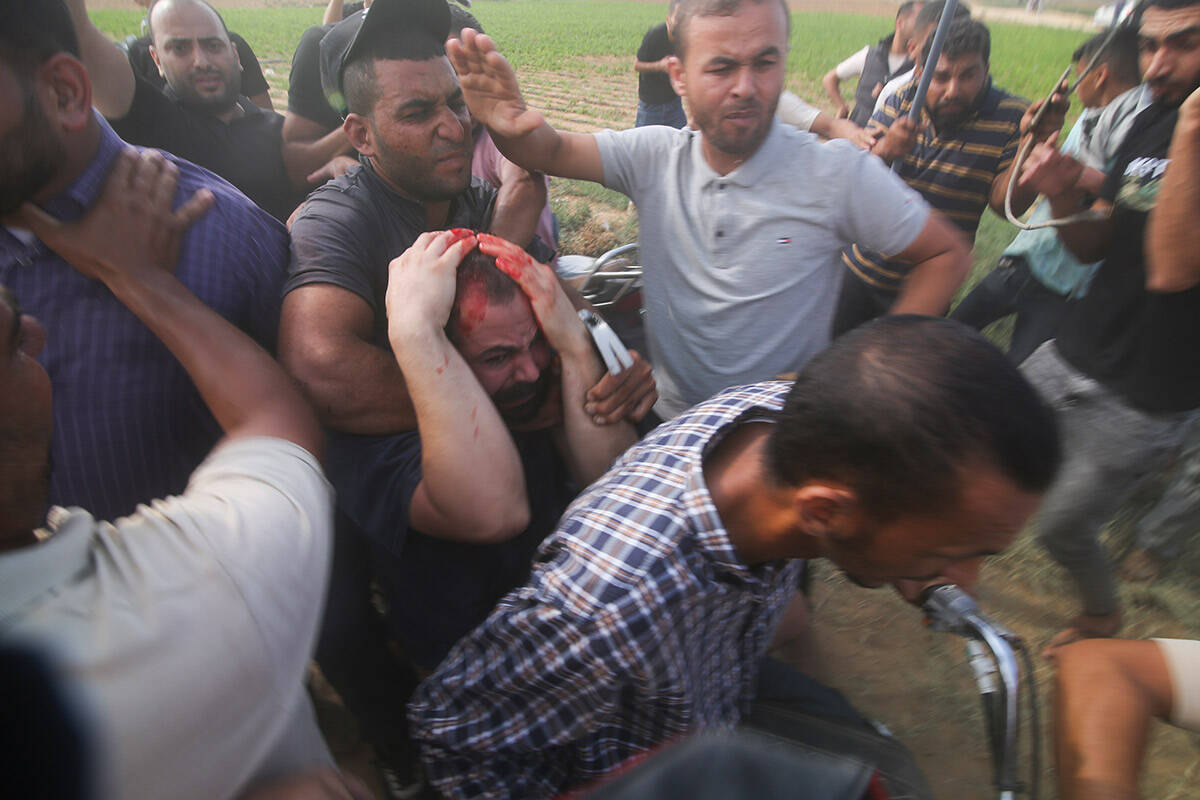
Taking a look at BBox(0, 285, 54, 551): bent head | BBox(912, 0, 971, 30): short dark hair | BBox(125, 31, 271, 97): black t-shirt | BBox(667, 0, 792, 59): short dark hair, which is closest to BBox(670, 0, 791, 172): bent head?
BBox(667, 0, 792, 59): short dark hair

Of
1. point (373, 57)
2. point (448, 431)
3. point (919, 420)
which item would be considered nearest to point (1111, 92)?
point (919, 420)

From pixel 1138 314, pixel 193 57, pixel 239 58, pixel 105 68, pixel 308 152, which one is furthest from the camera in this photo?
pixel 239 58

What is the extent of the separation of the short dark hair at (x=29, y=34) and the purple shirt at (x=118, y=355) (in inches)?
7.8

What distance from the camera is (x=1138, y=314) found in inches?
81.7

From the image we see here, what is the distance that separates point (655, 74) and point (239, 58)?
11.1 feet

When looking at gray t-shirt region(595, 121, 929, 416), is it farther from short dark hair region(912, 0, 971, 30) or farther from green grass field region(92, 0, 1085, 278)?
green grass field region(92, 0, 1085, 278)

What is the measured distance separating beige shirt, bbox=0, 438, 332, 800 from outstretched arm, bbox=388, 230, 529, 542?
18.4 inches

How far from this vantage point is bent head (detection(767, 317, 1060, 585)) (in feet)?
3.51

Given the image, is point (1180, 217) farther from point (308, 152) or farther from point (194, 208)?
point (308, 152)

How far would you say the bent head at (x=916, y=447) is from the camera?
107 centimetres

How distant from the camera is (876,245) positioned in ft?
7.07

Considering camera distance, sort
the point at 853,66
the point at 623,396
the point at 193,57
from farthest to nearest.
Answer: the point at 853,66 < the point at 193,57 < the point at 623,396

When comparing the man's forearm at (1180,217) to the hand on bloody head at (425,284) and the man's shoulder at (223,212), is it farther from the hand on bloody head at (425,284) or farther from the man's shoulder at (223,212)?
the man's shoulder at (223,212)

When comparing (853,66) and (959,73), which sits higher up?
(853,66)
